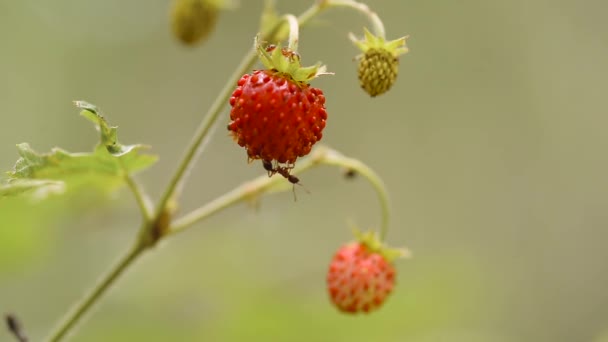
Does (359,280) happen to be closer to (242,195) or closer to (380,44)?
(242,195)

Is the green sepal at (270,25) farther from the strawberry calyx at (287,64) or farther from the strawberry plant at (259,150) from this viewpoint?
the strawberry calyx at (287,64)

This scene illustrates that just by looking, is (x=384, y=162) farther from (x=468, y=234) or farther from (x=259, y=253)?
(x=259, y=253)

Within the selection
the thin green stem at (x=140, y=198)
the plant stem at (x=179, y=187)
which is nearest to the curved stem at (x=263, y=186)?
the plant stem at (x=179, y=187)

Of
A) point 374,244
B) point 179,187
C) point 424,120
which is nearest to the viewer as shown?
point 179,187

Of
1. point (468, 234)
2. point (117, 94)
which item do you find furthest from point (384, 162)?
point (117, 94)

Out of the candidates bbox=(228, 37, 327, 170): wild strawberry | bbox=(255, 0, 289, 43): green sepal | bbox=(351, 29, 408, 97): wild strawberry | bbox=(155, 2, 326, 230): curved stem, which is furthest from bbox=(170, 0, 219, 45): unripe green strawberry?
bbox=(228, 37, 327, 170): wild strawberry

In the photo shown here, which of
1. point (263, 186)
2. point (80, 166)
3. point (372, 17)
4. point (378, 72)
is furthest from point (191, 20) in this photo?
point (378, 72)

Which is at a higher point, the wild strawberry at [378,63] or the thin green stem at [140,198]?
the wild strawberry at [378,63]
